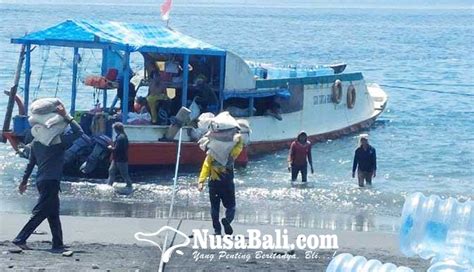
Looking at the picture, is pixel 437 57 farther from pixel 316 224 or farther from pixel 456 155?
pixel 316 224

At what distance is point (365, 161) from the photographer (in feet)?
64.3

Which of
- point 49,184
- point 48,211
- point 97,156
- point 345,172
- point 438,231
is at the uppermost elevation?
point 438,231

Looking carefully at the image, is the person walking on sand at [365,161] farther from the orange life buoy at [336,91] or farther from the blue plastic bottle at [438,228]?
the blue plastic bottle at [438,228]

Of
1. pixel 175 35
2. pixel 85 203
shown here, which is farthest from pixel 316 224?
pixel 175 35

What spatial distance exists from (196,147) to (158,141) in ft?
2.73

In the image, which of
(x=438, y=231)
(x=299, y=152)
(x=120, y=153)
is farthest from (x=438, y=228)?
(x=299, y=152)

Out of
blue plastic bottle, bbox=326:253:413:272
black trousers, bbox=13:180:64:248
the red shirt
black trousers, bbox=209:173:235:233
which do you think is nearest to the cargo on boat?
the red shirt

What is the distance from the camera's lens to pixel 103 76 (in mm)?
22516

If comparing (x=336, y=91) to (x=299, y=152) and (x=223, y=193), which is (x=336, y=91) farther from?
(x=223, y=193)

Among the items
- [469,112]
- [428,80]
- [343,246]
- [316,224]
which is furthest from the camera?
[428,80]

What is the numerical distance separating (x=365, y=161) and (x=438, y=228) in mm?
10107

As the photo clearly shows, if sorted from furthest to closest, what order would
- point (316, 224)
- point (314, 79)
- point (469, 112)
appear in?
point (469, 112) < point (314, 79) < point (316, 224)

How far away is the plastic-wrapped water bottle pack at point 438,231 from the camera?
9.26 metres

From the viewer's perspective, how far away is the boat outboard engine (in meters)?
20.0
